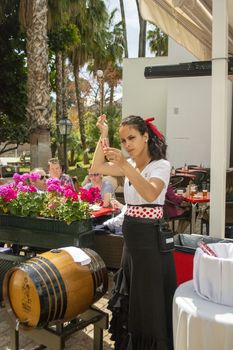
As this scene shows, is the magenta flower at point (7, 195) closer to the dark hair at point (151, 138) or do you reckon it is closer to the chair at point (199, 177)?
the dark hair at point (151, 138)

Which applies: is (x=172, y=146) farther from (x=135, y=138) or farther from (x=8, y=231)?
(x=135, y=138)

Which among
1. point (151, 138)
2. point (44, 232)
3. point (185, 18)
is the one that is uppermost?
point (185, 18)

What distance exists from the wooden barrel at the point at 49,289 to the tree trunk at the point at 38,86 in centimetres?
919

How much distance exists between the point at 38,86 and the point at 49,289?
→ 9.99 metres

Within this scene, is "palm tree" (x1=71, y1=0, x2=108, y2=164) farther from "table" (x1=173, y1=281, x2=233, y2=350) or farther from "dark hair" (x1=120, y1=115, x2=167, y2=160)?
"table" (x1=173, y1=281, x2=233, y2=350)

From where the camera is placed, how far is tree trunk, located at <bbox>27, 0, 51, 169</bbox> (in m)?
11.8

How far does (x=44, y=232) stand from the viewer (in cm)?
389

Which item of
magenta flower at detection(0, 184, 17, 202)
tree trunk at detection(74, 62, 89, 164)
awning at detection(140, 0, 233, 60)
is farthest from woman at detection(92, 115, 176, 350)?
tree trunk at detection(74, 62, 89, 164)

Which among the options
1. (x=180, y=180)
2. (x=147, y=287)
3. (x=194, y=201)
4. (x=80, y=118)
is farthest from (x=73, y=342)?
(x=80, y=118)

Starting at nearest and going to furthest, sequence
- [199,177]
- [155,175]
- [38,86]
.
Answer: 1. [155,175]
2. [199,177]
3. [38,86]

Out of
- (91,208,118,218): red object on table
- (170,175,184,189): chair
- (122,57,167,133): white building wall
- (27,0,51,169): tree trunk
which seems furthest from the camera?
(122,57,167,133): white building wall

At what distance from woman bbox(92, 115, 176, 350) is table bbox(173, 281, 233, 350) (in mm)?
430

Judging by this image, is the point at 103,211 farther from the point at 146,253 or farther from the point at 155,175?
the point at 155,175

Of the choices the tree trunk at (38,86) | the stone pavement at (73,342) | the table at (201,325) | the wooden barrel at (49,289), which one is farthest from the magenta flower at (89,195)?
the tree trunk at (38,86)
